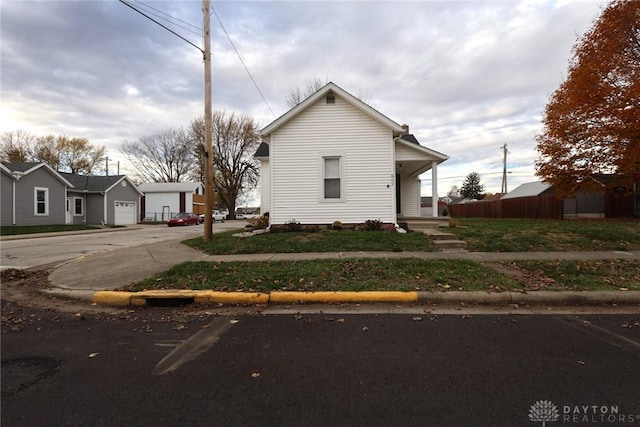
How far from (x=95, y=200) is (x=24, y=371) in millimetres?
36524

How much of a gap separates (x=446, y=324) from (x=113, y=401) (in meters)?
3.79

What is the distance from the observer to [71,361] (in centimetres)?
361

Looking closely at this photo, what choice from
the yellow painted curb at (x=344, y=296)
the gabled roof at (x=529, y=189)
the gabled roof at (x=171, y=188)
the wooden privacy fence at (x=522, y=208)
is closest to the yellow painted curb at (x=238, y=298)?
the yellow painted curb at (x=344, y=296)

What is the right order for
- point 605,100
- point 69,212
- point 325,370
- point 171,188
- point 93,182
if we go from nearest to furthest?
point 325,370, point 605,100, point 69,212, point 93,182, point 171,188

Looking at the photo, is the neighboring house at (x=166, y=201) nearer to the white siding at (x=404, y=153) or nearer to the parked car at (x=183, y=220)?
the parked car at (x=183, y=220)

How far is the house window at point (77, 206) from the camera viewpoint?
109 ft

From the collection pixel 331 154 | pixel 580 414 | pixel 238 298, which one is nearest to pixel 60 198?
pixel 331 154

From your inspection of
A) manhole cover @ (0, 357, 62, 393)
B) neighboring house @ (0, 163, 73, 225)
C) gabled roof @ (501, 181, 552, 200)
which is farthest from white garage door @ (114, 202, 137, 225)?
gabled roof @ (501, 181, 552, 200)

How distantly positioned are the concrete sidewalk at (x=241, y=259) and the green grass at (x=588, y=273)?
0.35 meters

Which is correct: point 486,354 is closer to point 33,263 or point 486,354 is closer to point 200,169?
point 33,263

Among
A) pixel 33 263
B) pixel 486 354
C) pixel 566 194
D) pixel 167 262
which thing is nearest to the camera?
pixel 486 354

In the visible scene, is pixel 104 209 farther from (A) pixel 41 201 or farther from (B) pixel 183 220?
(B) pixel 183 220

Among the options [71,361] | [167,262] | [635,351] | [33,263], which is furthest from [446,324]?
[33,263]

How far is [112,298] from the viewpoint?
19.4 ft
